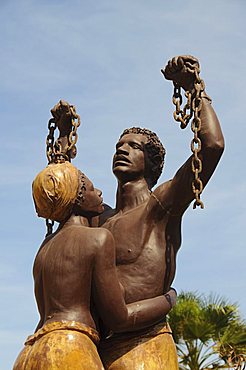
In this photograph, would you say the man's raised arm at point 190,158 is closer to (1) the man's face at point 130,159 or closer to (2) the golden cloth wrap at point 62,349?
(1) the man's face at point 130,159

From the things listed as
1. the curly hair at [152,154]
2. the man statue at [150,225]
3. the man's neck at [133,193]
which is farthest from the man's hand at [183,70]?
the man's neck at [133,193]

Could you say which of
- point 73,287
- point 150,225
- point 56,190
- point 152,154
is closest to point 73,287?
point 73,287

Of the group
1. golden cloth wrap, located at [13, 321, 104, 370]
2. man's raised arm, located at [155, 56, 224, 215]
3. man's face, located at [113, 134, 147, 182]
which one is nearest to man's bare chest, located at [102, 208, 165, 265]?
man's raised arm, located at [155, 56, 224, 215]

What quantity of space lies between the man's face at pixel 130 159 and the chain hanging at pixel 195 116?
44 cm

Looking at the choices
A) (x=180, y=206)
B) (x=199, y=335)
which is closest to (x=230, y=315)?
(x=199, y=335)

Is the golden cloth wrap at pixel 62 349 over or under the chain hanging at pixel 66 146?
under

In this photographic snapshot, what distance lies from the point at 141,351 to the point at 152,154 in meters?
1.30

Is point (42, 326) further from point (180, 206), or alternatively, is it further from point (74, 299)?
point (180, 206)

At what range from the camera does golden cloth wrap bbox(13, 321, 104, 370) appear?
4.57 meters

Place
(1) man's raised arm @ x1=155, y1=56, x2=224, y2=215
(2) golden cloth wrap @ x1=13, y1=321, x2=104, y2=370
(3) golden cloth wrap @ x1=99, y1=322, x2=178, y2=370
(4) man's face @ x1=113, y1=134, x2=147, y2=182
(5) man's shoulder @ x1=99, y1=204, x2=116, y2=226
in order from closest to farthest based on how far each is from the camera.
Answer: (2) golden cloth wrap @ x1=13, y1=321, x2=104, y2=370
(3) golden cloth wrap @ x1=99, y1=322, x2=178, y2=370
(1) man's raised arm @ x1=155, y1=56, x2=224, y2=215
(4) man's face @ x1=113, y1=134, x2=147, y2=182
(5) man's shoulder @ x1=99, y1=204, x2=116, y2=226

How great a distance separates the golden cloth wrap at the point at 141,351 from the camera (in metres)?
4.95

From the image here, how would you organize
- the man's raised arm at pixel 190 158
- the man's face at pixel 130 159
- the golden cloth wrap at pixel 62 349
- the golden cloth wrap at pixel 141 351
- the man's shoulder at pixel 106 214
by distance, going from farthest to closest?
the man's shoulder at pixel 106 214, the man's face at pixel 130 159, the man's raised arm at pixel 190 158, the golden cloth wrap at pixel 141 351, the golden cloth wrap at pixel 62 349

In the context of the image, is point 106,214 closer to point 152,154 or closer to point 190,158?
point 152,154

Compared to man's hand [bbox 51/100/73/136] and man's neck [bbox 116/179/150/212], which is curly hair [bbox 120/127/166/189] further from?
man's hand [bbox 51/100/73/136]
